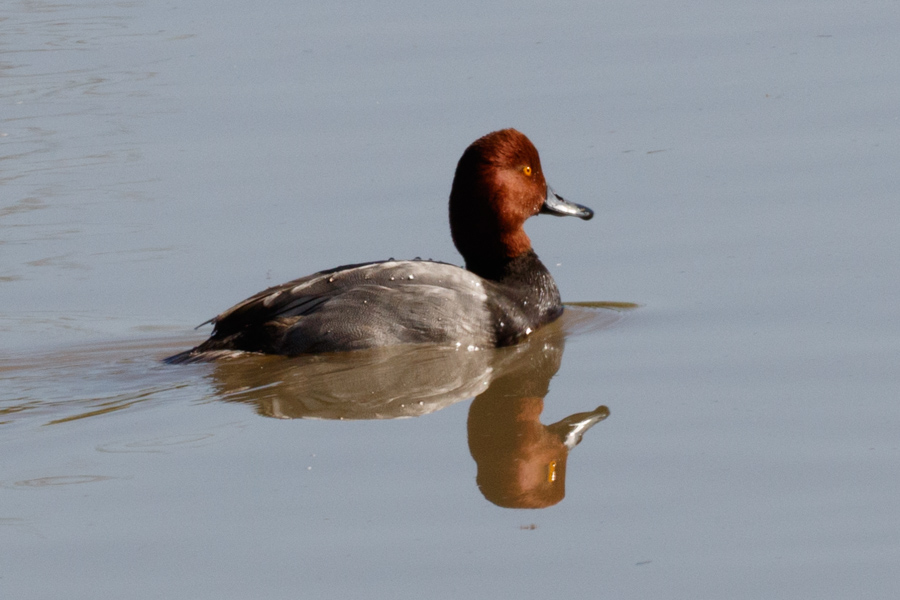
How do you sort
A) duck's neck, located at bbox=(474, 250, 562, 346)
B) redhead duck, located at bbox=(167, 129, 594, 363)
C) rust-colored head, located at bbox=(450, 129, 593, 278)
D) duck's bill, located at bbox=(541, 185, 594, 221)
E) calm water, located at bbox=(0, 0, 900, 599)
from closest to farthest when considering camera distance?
1. calm water, located at bbox=(0, 0, 900, 599)
2. redhead duck, located at bbox=(167, 129, 594, 363)
3. duck's neck, located at bbox=(474, 250, 562, 346)
4. rust-colored head, located at bbox=(450, 129, 593, 278)
5. duck's bill, located at bbox=(541, 185, 594, 221)

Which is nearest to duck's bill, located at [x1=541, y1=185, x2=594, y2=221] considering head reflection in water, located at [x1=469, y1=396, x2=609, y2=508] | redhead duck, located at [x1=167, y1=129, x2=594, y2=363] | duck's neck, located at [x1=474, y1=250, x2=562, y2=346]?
duck's neck, located at [x1=474, y1=250, x2=562, y2=346]

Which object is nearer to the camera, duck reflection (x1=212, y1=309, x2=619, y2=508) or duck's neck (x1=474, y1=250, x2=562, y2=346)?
duck reflection (x1=212, y1=309, x2=619, y2=508)

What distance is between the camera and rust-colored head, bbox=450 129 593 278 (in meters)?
8.32

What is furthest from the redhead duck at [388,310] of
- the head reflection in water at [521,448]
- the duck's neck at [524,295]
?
the head reflection in water at [521,448]

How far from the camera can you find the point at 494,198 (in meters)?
8.36

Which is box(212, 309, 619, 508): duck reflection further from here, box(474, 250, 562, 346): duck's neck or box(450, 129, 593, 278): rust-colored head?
box(450, 129, 593, 278): rust-colored head

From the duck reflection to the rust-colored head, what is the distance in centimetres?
58

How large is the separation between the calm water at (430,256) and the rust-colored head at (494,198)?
1.64ft

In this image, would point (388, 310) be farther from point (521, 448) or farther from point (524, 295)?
point (521, 448)

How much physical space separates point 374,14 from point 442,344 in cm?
620

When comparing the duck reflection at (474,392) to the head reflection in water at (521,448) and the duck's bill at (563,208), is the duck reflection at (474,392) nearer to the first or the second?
the head reflection in water at (521,448)

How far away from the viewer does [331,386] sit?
725 centimetres

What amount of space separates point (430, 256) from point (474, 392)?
1.95 m

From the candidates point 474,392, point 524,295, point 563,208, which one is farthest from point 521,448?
point 563,208
